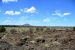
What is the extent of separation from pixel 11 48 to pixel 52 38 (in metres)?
5.33

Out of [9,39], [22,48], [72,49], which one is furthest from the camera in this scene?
[9,39]

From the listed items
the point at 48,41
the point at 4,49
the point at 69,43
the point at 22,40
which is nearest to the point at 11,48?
the point at 4,49

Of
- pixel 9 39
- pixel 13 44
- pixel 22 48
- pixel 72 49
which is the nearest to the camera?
pixel 72 49

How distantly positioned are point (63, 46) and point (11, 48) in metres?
5.66

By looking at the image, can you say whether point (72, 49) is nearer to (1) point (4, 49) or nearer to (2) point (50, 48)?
(2) point (50, 48)

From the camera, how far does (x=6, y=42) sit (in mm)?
27375

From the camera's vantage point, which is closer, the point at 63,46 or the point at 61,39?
the point at 63,46

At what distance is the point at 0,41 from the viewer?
27.8 metres

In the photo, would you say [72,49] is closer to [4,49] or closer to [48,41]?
[48,41]

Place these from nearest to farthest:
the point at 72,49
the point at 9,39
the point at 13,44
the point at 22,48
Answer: the point at 72,49
the point at 22,48
the point at 13,44
the point at 9,39

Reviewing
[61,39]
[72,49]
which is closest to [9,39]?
[61,39]

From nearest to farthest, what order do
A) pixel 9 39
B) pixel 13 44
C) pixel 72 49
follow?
pixel 72 49, pixel 13 44, pixel 9 39

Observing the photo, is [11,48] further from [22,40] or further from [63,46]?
[63,46]

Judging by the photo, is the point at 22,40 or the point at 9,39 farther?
the point at 9,39
